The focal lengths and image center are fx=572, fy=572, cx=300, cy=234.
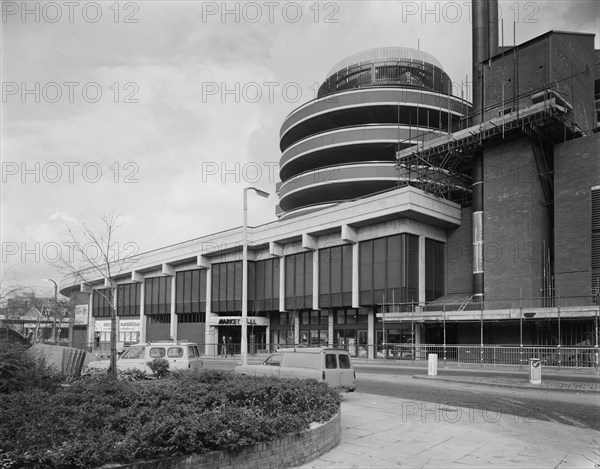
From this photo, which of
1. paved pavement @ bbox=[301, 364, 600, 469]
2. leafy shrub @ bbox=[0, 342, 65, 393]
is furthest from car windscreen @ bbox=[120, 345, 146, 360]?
leafy shrub @ bbox=[0, 342, 65, 393]

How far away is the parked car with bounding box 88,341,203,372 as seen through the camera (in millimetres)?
21688

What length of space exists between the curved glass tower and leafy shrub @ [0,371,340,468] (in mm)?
42065

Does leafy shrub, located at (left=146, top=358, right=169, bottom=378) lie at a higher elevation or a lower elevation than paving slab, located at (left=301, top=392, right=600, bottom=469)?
higher

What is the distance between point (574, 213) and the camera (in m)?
36.0

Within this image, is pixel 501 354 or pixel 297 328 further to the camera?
pixel 297 328

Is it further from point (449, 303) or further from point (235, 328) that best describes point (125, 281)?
point (449, 303)

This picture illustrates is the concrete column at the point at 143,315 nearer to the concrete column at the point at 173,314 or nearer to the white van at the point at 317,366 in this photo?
the concrete column at the point at 173,314

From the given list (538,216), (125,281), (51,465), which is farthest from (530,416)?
(125,281)

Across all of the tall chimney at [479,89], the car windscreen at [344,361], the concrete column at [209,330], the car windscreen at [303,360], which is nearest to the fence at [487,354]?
the tall chimney at [479,89]

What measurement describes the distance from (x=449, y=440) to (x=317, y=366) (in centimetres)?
656

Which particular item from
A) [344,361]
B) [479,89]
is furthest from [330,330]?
[344,361]

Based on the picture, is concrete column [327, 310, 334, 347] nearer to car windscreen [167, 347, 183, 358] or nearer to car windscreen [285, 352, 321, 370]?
car windscreen [167, 347, 183, 358]

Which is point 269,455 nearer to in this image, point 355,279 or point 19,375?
point 19,375

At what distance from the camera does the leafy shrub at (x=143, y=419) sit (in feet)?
22.2
